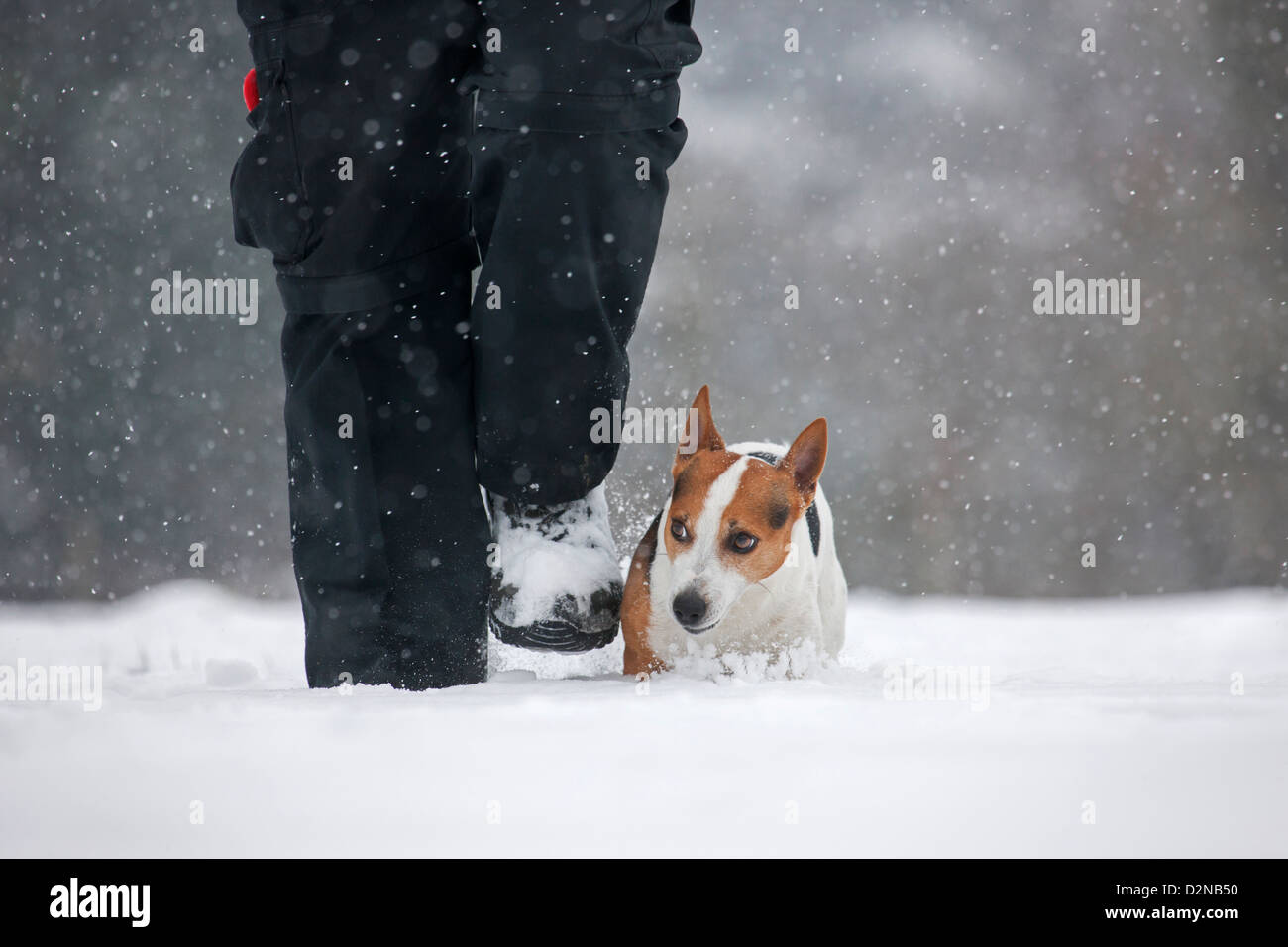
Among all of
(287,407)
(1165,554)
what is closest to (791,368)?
(1165,554)

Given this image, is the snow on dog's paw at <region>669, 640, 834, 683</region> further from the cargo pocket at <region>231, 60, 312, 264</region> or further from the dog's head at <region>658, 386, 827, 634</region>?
the cargo pocket at <region>231, 60, 312, 264</region>

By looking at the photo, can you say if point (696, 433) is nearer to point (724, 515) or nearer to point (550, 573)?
point (724, 515)

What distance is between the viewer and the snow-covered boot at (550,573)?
40.3 inches

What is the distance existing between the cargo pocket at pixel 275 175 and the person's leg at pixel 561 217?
0.17m

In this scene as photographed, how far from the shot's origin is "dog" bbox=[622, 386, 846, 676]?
47.2 inches

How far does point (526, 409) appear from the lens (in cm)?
94

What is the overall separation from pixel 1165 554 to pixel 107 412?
173 inches

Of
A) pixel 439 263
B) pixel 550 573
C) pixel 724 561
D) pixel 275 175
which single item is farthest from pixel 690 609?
pixel 275 175

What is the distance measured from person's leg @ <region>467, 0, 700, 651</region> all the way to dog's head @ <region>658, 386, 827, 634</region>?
0.73 feet

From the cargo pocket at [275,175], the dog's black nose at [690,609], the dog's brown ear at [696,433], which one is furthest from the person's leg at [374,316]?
the dog's brown ear at [696,433]

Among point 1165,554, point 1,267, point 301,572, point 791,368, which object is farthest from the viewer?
point 1165,554

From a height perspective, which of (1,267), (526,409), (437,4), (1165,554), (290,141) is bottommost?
(1165,554)

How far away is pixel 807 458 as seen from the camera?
1306 mm

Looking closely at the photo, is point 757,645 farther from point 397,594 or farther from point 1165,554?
point 1165,554
